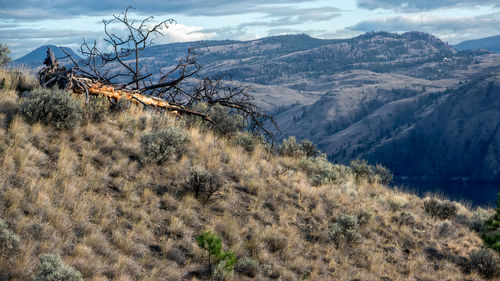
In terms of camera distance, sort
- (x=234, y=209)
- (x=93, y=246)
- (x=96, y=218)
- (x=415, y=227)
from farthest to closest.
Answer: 1. (x=415, y=227)
2. (x=234, y=209)
3. (x=96, y=218)
4. (x=93, y=246)

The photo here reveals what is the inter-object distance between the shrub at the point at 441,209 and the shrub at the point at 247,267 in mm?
7656

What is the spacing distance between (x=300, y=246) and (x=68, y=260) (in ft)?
14.5

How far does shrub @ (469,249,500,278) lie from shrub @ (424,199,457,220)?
7.41 feet

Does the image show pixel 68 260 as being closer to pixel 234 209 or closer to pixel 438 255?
pixel 234 209

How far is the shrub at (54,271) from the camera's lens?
443 centimetres

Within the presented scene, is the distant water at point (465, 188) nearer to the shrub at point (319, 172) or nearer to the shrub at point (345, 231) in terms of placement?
the shrub at point (319, 172)

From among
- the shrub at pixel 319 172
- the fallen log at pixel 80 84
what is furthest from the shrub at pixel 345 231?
the fallen log at pixel 80 84

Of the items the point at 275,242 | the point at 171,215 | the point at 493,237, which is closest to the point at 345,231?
the point at 275,242

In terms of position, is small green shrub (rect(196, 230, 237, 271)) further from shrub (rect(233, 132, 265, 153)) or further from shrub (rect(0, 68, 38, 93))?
shrub (rect(0, 68, 38, 93))

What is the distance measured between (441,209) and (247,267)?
26.7 ft

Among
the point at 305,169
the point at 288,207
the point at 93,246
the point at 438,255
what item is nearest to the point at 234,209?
the point at 288,207

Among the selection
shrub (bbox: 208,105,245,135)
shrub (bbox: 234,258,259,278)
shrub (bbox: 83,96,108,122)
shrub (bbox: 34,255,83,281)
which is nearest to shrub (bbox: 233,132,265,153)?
shrub (bbox: 208,105,245,135)

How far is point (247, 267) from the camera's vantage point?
6.55m

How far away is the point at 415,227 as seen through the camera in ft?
34.4
